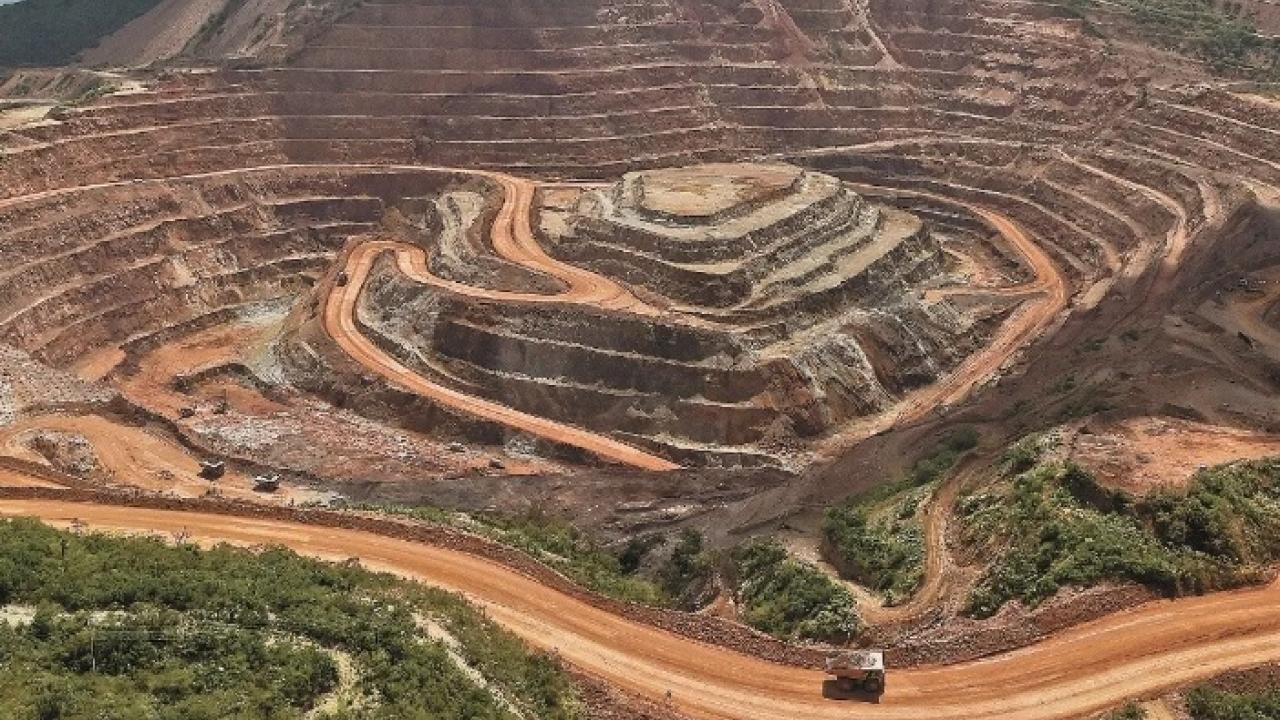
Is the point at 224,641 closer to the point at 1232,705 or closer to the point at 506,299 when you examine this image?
the point at 1232,705

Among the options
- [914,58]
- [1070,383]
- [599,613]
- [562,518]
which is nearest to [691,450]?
[562,518]

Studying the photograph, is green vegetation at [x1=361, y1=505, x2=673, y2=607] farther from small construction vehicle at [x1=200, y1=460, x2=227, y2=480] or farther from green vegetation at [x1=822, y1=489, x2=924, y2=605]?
small construction vehicle at [x1=200, y1=460, x2=227, y2=480]

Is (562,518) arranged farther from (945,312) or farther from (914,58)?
(914,58)

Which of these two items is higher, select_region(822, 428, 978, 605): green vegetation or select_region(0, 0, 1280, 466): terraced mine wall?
select_region(0, 0, 1280, 466): terraced mine wall

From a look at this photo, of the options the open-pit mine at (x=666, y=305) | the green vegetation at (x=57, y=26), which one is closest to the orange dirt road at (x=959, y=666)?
the open-pit mine at (x=666, y=305)

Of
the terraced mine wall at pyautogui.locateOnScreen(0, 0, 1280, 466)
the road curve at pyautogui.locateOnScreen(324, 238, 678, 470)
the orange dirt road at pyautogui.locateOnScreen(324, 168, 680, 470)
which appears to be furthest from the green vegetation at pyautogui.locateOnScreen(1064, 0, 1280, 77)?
the road curve at pyautogui.locateOnScreen(324, 238, 678, 470)

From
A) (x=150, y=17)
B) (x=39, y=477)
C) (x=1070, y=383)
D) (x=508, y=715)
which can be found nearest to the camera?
(x=508, y=715)
